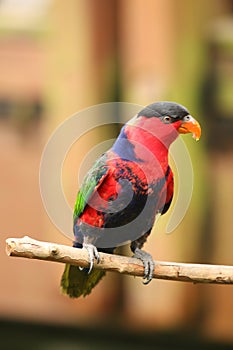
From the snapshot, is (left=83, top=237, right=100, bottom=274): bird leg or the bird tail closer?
(left=83, top=237, right=100, bottom=274): bird leg

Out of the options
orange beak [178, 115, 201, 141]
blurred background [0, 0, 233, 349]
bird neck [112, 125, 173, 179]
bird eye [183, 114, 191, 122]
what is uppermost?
bird eye [183, 114, 191, 122]

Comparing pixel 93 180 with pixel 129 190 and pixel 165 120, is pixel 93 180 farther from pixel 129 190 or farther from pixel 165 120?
pixel 165 120

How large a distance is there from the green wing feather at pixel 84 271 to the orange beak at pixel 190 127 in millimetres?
136

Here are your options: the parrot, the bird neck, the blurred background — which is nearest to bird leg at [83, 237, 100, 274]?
the parrot

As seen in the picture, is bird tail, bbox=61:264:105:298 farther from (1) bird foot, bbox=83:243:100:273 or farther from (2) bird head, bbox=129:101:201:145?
(2) bird head, bbox=129:101:201:145

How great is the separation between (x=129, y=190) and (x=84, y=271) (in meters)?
0.18

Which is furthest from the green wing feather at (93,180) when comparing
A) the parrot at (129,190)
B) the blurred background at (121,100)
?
the blurred background at (121,100)

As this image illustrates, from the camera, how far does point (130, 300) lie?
10.2 feet

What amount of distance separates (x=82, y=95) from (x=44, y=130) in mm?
237

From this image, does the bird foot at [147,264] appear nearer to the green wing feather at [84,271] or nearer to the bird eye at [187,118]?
the green wing feather at [84,271]

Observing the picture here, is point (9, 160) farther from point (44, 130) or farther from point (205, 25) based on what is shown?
point (205, 25)

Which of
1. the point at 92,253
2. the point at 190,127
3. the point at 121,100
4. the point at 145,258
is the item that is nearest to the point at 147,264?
the point at 145,258

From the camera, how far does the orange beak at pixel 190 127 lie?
1122 mm

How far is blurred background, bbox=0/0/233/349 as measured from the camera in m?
2.87
